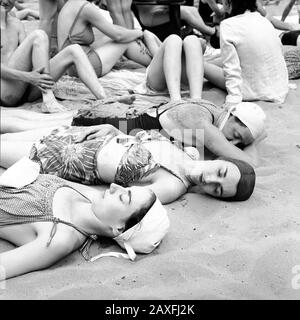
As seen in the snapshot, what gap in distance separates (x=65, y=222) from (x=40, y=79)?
6.41 feet

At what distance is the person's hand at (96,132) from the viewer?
292 cm

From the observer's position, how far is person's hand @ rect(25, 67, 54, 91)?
3.93m

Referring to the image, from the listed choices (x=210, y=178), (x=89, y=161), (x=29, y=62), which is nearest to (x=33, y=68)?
(x=29, y=62)

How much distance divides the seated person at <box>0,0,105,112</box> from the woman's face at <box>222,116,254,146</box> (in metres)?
1.17

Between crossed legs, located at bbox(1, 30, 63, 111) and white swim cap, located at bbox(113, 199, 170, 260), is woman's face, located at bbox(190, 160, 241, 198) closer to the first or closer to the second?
white swim cap, located at bbox(113, 199, 170, 260)

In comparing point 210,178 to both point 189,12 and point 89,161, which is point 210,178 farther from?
point 189,12

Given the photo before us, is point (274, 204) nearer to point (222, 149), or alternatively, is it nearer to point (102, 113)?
point (222, 149)

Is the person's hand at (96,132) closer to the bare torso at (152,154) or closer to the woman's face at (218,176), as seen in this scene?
the bare torso at (152,154)

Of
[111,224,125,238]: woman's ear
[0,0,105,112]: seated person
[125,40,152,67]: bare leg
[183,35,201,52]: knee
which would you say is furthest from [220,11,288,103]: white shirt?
[111,224,125,238]: woman's ear

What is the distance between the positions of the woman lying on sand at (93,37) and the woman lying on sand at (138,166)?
5.29ft

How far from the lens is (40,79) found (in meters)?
3.95

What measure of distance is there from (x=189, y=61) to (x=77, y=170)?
1645 mm

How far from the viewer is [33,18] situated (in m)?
7.12

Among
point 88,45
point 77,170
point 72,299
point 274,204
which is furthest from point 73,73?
point 72,299
